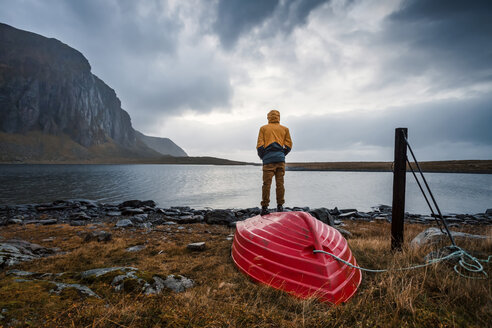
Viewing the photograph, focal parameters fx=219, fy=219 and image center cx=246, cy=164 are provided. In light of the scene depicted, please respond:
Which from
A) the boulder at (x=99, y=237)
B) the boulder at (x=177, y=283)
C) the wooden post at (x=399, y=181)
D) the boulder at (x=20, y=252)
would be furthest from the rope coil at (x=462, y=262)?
the boulder at (x=99, y=237)

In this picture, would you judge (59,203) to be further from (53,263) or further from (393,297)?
(393,297)

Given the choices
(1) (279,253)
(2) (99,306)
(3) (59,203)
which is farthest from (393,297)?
(3) (59,203)

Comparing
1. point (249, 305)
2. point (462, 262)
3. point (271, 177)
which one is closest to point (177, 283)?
point (249, 305)

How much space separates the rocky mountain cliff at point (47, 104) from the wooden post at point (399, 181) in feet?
519

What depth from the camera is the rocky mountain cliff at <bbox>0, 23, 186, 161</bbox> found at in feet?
433

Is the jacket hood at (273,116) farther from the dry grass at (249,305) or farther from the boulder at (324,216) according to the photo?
the boulder at (324,216)

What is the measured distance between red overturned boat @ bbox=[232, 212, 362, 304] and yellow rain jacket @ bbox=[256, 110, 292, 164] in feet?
7.26

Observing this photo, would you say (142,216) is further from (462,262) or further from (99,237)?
(462,262)

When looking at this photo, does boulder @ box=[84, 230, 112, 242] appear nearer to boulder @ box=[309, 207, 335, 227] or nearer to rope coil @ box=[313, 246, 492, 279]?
rope coil @ box=[313, 246, 492, 279]

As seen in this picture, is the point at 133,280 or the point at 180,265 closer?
the point at 133,280

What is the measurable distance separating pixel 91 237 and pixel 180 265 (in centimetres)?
393

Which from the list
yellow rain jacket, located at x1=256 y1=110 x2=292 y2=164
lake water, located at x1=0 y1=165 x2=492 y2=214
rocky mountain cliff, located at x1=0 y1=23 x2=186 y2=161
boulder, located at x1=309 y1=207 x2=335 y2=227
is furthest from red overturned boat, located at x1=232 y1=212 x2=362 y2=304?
rocky mountain cliff, located at x1=0 y1=23 x2=186 y2=161

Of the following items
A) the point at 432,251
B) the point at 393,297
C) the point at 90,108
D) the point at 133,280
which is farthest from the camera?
the point at 90,108

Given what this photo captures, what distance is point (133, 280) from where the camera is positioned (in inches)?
122
